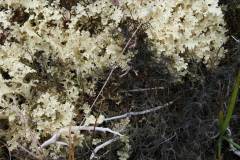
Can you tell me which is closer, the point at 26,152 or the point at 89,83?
the point at 26,152

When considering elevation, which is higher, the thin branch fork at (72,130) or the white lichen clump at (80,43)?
the white lichen clump at (80,43)

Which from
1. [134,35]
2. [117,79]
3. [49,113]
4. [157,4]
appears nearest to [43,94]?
[49,113]

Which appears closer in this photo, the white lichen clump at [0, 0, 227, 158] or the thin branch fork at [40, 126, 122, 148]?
the thin branch fork at [40, 126, 122, 148]

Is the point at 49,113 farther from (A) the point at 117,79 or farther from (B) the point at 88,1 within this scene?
(B) the point at 88,1

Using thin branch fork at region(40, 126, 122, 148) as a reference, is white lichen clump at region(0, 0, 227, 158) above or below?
above

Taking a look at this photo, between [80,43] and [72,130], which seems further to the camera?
[80,43]

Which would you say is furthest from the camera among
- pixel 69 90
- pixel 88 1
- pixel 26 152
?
pixel 88 1

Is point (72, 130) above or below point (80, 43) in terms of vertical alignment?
below

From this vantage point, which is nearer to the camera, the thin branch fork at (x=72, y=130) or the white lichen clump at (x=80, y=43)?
the thin branch fork at (x=72, y=130)
